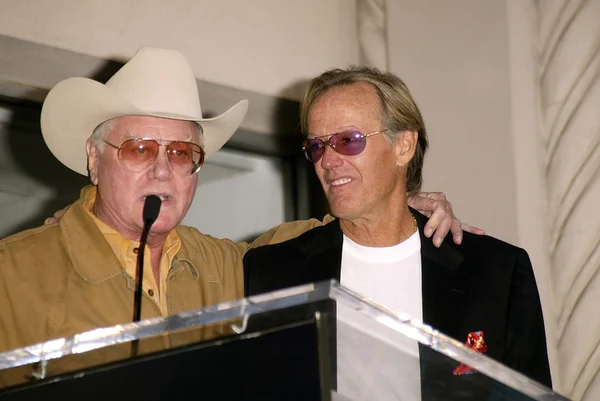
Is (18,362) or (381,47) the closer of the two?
(18,362)

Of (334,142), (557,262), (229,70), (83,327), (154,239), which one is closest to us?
(83,327)

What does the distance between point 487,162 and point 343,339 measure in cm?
227

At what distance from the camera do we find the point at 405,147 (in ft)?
7.95

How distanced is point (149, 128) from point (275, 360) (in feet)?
4.01

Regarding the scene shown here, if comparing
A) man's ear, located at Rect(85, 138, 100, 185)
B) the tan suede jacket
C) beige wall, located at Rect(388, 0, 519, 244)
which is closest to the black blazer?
the tan suede jacket

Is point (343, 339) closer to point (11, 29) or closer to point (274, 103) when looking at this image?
point (11, 29)

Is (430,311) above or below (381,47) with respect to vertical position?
below

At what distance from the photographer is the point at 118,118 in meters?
2.12

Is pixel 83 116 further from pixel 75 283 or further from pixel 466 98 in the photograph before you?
pixel 466 98

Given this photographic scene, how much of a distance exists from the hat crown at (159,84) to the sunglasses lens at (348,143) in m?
0.34

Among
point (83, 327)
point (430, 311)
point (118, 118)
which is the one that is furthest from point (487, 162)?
point (83, 327)

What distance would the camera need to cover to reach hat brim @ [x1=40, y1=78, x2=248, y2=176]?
2074 mm

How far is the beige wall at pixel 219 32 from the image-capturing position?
2.96 m

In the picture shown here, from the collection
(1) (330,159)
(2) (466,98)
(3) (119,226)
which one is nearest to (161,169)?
(3) (119,226)
